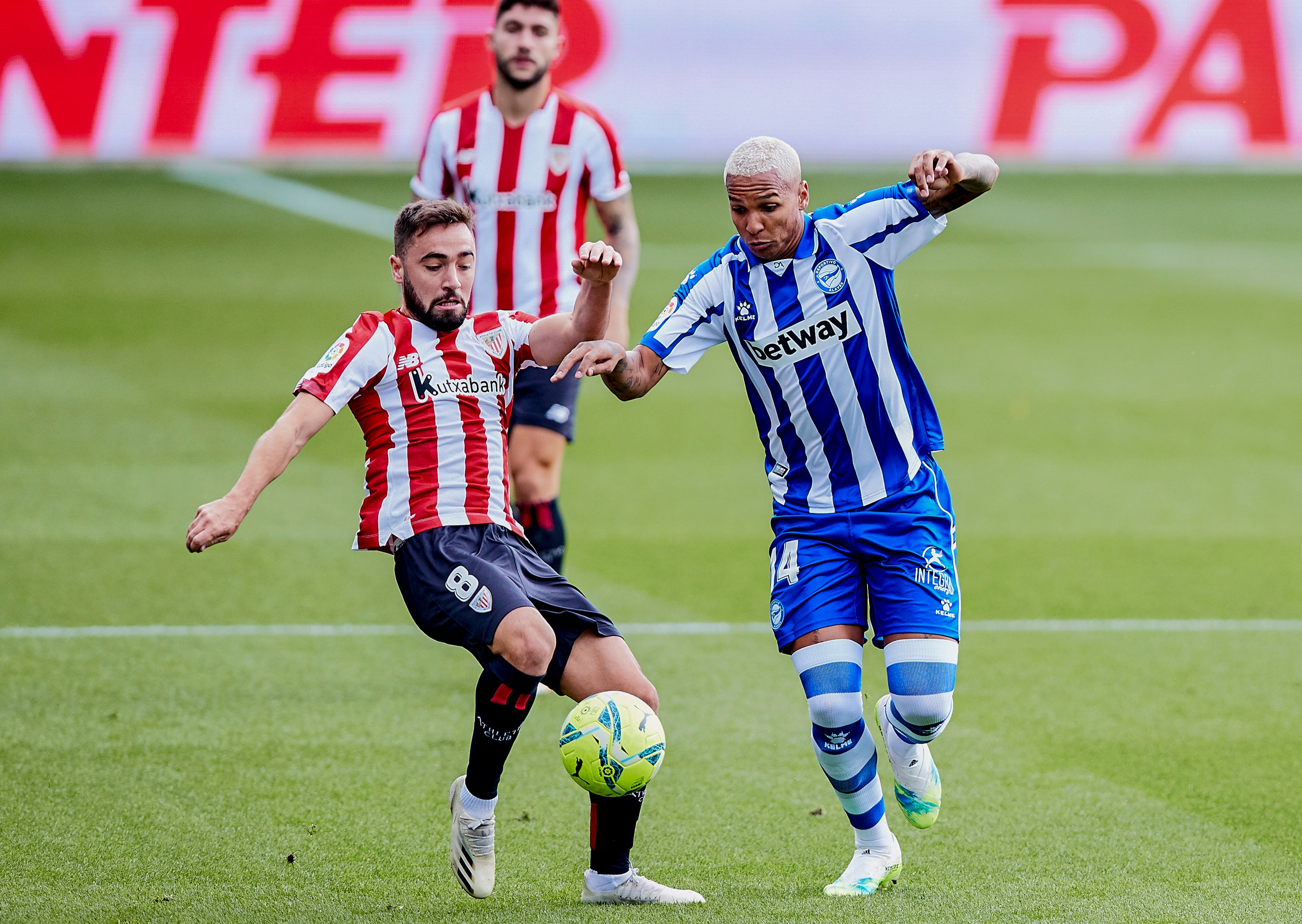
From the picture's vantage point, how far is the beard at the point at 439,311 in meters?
4.92

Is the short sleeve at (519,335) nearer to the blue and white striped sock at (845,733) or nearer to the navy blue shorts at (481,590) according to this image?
the navy blue shorts at (481,590)

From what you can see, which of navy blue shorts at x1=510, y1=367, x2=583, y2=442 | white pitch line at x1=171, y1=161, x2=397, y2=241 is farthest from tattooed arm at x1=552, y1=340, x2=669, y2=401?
white pitch line at x1=171, y1=161, x2=397, y2=241

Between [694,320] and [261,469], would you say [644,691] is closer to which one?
[694,320]

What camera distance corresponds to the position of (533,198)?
7207mm

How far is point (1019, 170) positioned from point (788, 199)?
18994mm

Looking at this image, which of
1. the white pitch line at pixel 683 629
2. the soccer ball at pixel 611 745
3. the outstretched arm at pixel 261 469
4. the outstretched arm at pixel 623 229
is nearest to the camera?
the outstretched arm at pixel 261 469

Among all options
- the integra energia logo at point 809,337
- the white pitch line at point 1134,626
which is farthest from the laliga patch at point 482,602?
the white pitch line at point 1134,626

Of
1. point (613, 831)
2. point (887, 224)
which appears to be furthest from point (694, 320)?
point (613, 831)

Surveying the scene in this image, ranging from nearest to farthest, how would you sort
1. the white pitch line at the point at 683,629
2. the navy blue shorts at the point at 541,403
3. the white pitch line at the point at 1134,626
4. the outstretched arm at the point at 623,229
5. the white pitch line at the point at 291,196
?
the navy blue shorts at the point at 541,403 → the outstretched arm at the point at 623,229 → the white pitch line at the point at 683,629 → the white pitch line at the point at 1134,626 → the white pitch line at the point at 291,196

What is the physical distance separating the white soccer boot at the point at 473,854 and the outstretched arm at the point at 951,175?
2.18 metres

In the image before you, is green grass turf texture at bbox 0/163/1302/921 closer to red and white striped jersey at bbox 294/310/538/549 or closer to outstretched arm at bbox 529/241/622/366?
red and white striped jersey at bbox 294/310/538/549

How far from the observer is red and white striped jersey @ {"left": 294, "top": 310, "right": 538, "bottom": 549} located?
485cm

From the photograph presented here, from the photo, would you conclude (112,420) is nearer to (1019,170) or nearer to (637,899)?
(637,899)

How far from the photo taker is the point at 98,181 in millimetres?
21188
